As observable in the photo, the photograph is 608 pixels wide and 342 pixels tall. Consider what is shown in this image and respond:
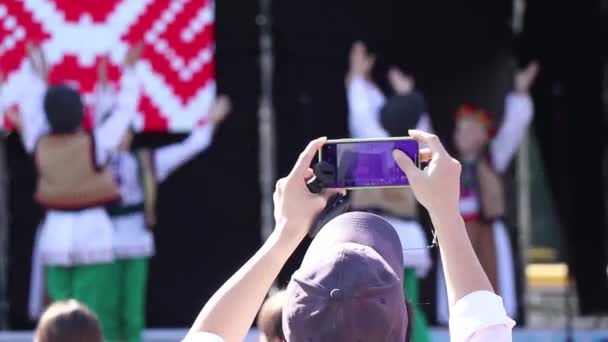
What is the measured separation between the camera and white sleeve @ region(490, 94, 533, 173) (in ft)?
18.8

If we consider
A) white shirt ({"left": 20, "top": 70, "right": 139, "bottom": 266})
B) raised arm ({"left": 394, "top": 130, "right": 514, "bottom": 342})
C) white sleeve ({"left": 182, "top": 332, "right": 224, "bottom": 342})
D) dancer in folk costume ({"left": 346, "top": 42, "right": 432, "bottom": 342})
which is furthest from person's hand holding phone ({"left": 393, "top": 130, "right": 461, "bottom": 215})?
white shirt ({"left": 20, "top": 70, "right": 139, "bottom": 266})

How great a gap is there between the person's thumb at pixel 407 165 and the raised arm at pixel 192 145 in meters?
4.07

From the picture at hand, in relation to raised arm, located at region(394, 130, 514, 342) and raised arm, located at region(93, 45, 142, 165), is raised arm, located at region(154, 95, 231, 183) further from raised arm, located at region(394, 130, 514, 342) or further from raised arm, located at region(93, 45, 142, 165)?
A: raised arm, located at region(394, 130, 514, 342)

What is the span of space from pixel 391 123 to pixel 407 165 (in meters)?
3.87

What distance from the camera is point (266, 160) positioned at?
18.8ft

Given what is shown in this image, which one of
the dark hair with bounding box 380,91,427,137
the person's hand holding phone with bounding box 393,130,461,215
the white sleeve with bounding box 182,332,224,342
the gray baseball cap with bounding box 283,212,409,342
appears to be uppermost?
the person's hand holding phone with bounding box 393,130,461,215

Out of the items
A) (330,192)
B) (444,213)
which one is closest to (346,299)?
(444,213)

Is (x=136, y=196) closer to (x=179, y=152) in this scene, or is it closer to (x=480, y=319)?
(x=179, y=152)

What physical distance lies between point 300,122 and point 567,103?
1383 millimetres

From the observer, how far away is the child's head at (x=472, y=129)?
5777 millimetres

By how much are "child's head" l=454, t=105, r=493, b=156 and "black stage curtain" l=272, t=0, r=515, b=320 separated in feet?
0.15

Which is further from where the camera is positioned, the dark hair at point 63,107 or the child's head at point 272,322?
the dark hair at point 63,107

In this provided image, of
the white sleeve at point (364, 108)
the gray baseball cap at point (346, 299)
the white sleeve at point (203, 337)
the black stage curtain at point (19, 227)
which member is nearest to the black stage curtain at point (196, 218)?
the black stage curtain at point (19, 227)

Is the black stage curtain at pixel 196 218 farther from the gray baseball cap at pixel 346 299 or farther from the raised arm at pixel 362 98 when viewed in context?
the gray baseball cap at pixel 346 299
